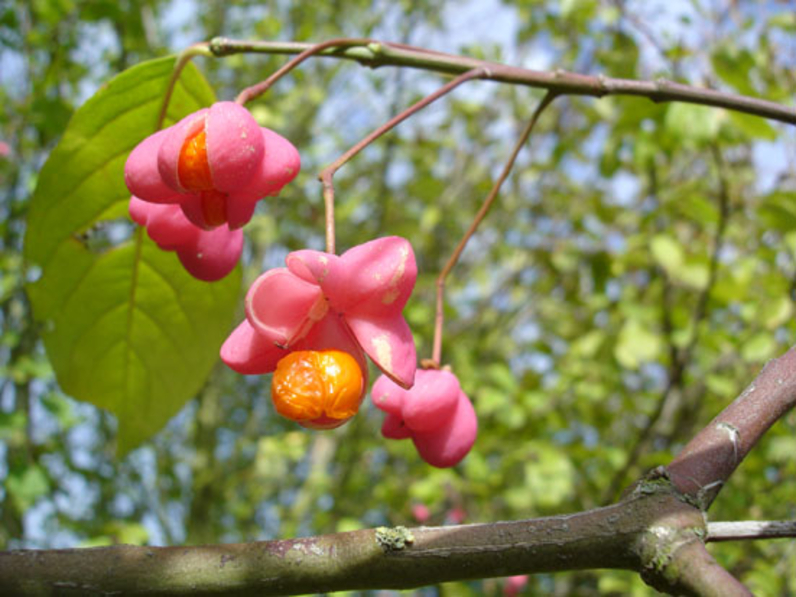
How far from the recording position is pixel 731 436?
67cm

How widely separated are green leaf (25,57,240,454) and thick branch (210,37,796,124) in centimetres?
26

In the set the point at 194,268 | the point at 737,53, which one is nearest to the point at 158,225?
the point at 194,268

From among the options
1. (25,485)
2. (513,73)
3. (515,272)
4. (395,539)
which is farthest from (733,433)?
(515,272)

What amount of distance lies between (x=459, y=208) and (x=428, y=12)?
3.82ft

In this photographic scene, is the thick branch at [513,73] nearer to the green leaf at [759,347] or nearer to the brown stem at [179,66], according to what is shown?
the brown stem at [179,66]

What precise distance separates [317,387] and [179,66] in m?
0.64

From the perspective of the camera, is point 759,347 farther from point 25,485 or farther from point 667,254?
point 25,485

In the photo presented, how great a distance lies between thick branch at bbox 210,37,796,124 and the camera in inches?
38.9

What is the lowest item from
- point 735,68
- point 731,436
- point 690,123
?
point 731,436

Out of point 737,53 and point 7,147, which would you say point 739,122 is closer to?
point 737,53

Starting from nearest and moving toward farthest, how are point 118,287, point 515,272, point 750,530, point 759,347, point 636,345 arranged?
point 750,530 → point 118,287 → point 759,347 → point 636,345 → point 515,272

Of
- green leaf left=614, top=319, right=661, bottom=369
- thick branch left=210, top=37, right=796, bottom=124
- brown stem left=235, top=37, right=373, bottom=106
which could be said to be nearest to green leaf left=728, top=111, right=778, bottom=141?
thick branch left=210, top=37, right=796, bottom=124

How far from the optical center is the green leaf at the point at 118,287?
4.05ft

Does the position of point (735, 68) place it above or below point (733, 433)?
above
